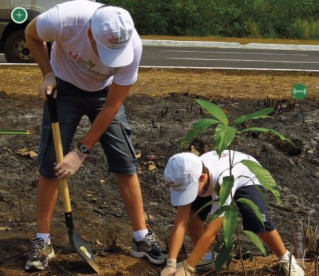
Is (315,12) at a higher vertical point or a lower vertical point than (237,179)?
lower

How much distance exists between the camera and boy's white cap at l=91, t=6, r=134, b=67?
387 centimetres

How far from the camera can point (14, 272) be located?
173 inches

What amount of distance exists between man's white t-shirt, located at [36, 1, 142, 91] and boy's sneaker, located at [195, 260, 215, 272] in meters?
1.08

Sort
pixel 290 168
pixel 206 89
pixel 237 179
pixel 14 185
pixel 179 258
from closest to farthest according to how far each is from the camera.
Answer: pixel 237 179 < pixel 179 258 < pixel 14 185 < pixel 290 168 < pixel 206 89

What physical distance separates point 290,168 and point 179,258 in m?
1.94

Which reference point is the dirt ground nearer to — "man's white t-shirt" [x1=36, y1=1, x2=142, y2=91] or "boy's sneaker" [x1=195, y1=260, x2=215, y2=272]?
"boy's sneaker" [x1=195, y1=260, x2=215, y2=272]

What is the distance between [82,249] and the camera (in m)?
4.41

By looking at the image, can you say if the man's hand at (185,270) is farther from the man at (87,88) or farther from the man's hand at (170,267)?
the man at (87,88)

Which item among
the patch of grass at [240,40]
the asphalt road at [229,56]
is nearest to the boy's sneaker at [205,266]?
the asphalt road at [229,56]

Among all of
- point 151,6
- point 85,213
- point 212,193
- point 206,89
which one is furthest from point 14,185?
point 151,6

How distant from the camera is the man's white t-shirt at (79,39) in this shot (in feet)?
13.3

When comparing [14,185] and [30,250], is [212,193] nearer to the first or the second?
[30,250]

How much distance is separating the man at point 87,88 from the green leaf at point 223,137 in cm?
86

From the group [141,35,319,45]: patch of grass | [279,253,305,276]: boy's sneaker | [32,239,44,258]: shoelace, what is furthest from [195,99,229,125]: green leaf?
[141,35,319,45]: patch of grass
